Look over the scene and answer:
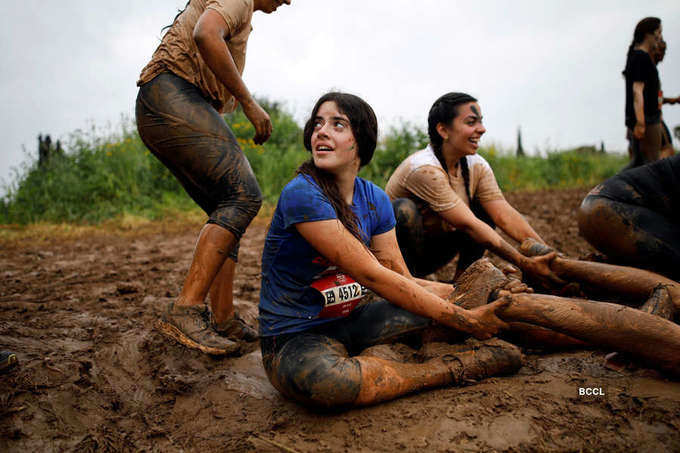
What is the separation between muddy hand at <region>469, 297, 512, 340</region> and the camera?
1760 mm

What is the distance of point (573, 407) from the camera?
155cm

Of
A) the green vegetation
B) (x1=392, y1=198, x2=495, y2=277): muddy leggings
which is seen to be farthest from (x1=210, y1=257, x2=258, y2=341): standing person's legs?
the green vegetation

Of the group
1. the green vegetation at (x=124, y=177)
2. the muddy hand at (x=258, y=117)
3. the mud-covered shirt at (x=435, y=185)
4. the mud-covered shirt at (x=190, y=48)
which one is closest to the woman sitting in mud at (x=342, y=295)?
the muddy hand at (x=258, y=117)

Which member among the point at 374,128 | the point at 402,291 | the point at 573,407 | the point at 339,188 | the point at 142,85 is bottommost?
the point at 573,407

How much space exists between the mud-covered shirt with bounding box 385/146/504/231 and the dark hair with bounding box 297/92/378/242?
0.87m

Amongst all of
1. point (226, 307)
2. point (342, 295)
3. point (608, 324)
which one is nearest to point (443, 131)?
point (342, 295)

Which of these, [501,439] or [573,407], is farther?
[573,407]

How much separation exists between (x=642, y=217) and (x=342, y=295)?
1725 millimetres

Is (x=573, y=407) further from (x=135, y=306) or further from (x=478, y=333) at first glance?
(x=135, y=306)

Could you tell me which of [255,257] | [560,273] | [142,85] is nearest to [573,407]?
[560,273]

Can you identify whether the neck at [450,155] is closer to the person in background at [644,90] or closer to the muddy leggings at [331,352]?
the muddy leggings at [331,352]

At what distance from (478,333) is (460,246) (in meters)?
1.55

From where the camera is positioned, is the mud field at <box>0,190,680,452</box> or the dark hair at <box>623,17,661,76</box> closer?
the mud field at <box>0,190,680,452</box>

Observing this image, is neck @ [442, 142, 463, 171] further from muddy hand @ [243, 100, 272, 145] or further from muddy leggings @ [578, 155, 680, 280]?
muddy hand @ [243, 100, 272, 145]
